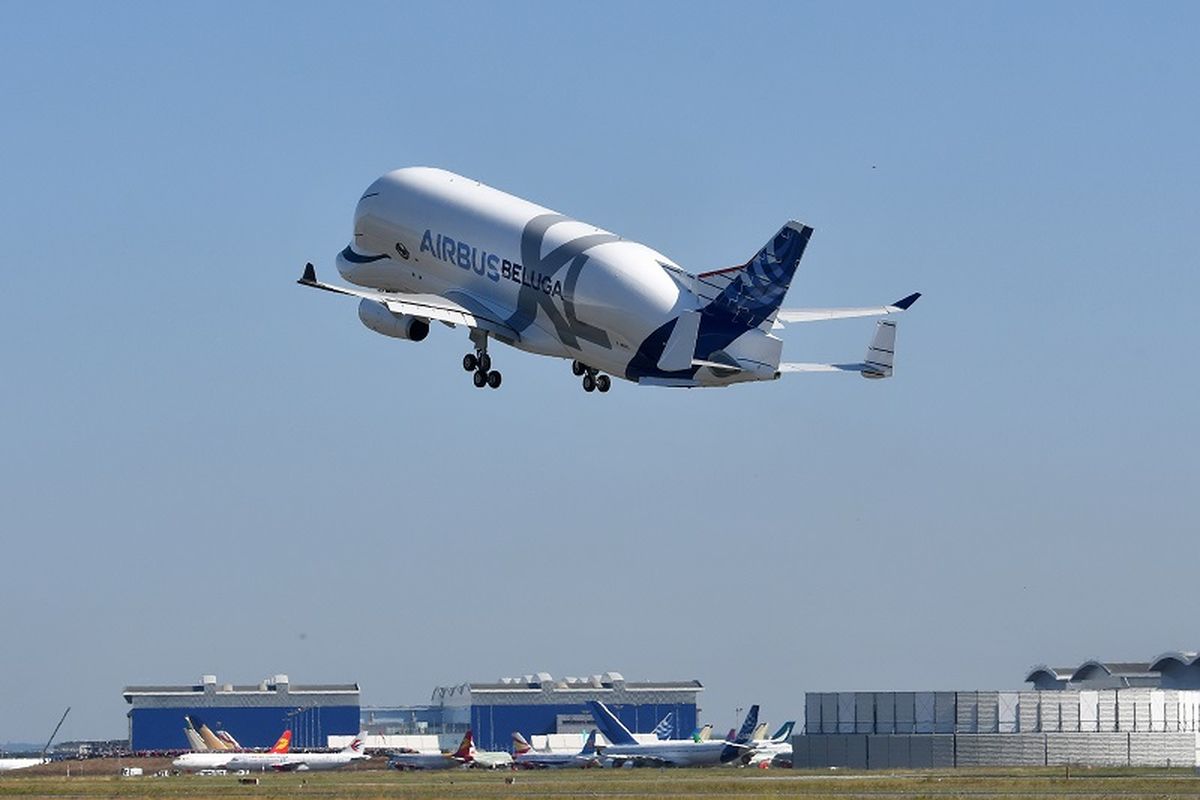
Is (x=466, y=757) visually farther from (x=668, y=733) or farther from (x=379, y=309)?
Answer: (x=379, y=309)

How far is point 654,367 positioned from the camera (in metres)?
89.8

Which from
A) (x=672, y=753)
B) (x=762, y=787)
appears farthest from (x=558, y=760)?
(x=762, y=787)

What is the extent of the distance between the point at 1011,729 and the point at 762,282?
165 ft

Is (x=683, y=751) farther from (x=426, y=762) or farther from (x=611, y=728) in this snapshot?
(x=426, y=762)

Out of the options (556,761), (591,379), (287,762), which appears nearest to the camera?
(591,379)

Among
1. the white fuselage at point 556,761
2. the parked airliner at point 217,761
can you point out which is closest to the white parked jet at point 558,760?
the white fuselage at point 556,761

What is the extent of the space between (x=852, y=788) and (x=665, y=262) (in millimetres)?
25613

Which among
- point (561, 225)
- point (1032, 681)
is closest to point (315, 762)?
point (1032, 681)

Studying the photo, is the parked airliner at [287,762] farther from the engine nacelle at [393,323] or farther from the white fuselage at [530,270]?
the engine nacelle at [393,323]

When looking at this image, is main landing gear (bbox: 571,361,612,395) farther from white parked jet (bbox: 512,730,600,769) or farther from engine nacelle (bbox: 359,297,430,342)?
white parked jet (bbox: 512,730,600,769)

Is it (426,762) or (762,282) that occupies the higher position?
(762,282)

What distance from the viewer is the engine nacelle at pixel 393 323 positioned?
101562 mm

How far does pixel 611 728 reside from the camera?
17438cm

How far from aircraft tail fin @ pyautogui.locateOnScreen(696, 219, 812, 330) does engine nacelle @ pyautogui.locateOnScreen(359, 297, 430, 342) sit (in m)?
17.4
